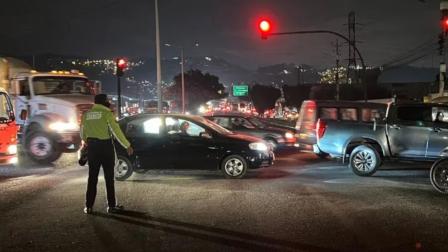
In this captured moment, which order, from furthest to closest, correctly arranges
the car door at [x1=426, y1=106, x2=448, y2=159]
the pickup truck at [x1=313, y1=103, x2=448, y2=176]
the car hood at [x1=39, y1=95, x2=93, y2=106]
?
the car hood at [x1=39, y1=95, x2=93, y2=106], the pickup truck at [x1=313, y1=103, x2=448, y2=176], the car door at [x1=426, y1=106, x2=448, y2=159]

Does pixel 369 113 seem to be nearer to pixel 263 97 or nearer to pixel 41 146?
pixel 41 146

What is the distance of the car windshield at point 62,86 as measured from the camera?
664 inches

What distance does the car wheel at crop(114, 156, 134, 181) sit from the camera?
12473 mm

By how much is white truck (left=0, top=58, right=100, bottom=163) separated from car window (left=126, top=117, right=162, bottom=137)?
392 centimetres

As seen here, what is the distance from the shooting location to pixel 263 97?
10900 centimetres

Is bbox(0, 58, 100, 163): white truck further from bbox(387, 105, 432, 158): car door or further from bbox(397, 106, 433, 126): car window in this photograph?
bbox(397, 106, 433, 126): car window

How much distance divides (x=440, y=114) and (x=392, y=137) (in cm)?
124

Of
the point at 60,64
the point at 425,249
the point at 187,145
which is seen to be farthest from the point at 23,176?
the point at 60,64

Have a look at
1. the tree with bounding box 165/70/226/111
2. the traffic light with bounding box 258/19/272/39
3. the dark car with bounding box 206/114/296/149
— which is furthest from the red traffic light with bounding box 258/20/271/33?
the tree with bounding box 165/70/226/111

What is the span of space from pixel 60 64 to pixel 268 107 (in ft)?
166

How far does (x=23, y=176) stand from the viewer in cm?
1352

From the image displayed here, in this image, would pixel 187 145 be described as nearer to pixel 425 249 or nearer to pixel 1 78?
pixel 425 249

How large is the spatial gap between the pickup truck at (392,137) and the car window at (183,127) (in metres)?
3.40

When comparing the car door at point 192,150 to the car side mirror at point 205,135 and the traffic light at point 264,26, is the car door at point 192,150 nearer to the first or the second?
the car side mirror at point 205,135
